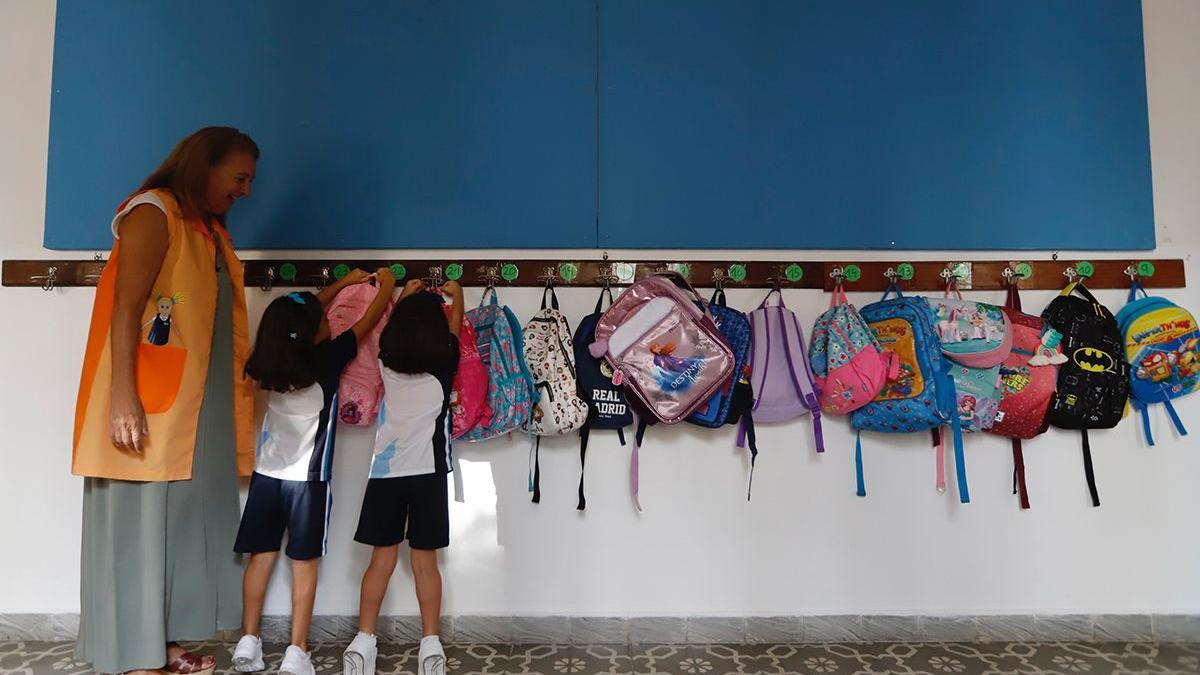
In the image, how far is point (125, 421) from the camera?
1680mm

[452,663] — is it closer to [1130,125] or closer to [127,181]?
[127,181]

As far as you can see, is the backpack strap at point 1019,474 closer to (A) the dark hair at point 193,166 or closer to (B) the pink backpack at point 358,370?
(B) the pink backpack at point 358,370

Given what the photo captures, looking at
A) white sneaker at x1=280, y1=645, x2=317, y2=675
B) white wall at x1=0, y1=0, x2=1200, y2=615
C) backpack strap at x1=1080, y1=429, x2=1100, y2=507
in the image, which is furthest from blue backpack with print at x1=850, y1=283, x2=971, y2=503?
white sneaker at x1=280, y1=645, x2=317, y2=675

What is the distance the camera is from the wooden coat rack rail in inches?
89.7

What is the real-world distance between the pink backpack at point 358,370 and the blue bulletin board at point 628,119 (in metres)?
0.23

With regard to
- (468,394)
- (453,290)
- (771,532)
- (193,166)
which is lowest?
(771,532)

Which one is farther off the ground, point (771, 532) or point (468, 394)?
point (468, 394)

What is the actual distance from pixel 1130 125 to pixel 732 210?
4.53ft

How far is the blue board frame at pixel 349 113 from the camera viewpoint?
90.3 inches

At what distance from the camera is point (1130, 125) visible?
233 centimetres

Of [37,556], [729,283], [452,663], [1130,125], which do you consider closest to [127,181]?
[37,556]

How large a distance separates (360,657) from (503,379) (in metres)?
0.89

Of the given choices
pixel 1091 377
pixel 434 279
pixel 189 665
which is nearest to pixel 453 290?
pixel 434 279

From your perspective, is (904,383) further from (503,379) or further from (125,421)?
(125,421)
